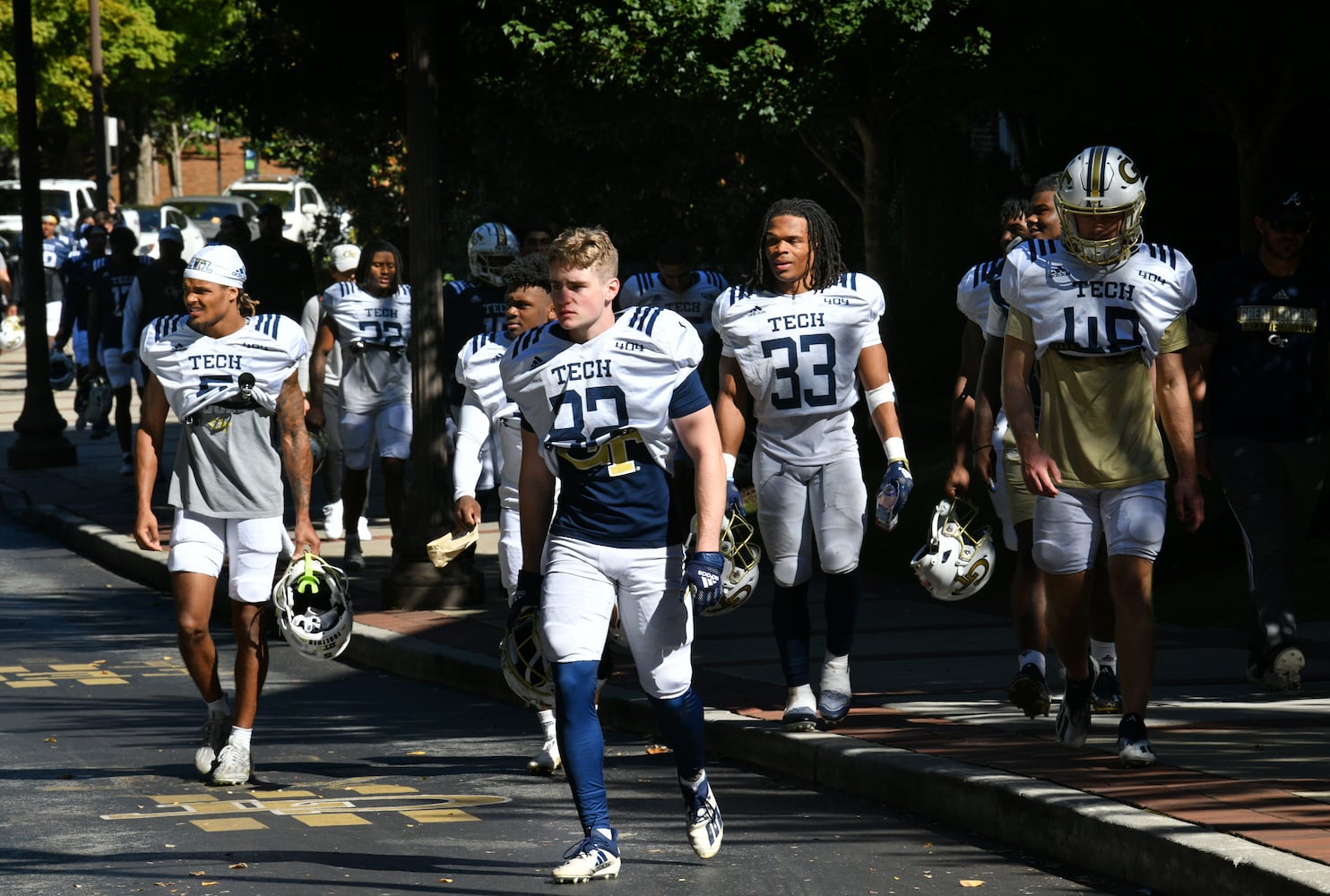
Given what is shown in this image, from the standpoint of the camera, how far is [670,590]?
21.0ft

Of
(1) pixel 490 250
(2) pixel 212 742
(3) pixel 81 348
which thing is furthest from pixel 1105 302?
(3) pixel 81 348

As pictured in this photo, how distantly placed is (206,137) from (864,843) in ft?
232

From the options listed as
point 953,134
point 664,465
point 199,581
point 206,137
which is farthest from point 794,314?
point 206,137

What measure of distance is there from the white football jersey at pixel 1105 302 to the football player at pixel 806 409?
94 centimetres

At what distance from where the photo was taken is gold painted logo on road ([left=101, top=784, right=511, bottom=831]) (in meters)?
7.20

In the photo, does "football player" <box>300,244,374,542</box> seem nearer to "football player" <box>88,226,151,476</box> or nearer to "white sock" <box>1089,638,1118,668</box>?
"football player" <box>88,226,151,476</box>

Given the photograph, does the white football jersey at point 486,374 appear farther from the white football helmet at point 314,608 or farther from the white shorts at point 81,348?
the white shorts at point 81,348

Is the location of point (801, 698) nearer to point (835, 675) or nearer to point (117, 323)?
point (835, 675)

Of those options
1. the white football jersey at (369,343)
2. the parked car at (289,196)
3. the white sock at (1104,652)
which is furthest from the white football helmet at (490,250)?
the parked car at (289,196)

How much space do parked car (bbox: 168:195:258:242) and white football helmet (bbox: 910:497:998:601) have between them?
4191cm

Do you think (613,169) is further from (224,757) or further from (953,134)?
(224,757)

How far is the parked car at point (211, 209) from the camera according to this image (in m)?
49.2

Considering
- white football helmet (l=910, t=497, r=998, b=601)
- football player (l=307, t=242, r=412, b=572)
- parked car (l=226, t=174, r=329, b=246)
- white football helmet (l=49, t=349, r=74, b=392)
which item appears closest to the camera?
white football helmet (l=910, t=497, r=998, b=601)

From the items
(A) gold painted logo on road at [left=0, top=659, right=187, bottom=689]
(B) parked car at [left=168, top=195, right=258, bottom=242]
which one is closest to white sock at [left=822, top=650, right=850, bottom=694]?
A: (A) gold painted logo on road at [left=0, top=659, right=187, bottom=689]
